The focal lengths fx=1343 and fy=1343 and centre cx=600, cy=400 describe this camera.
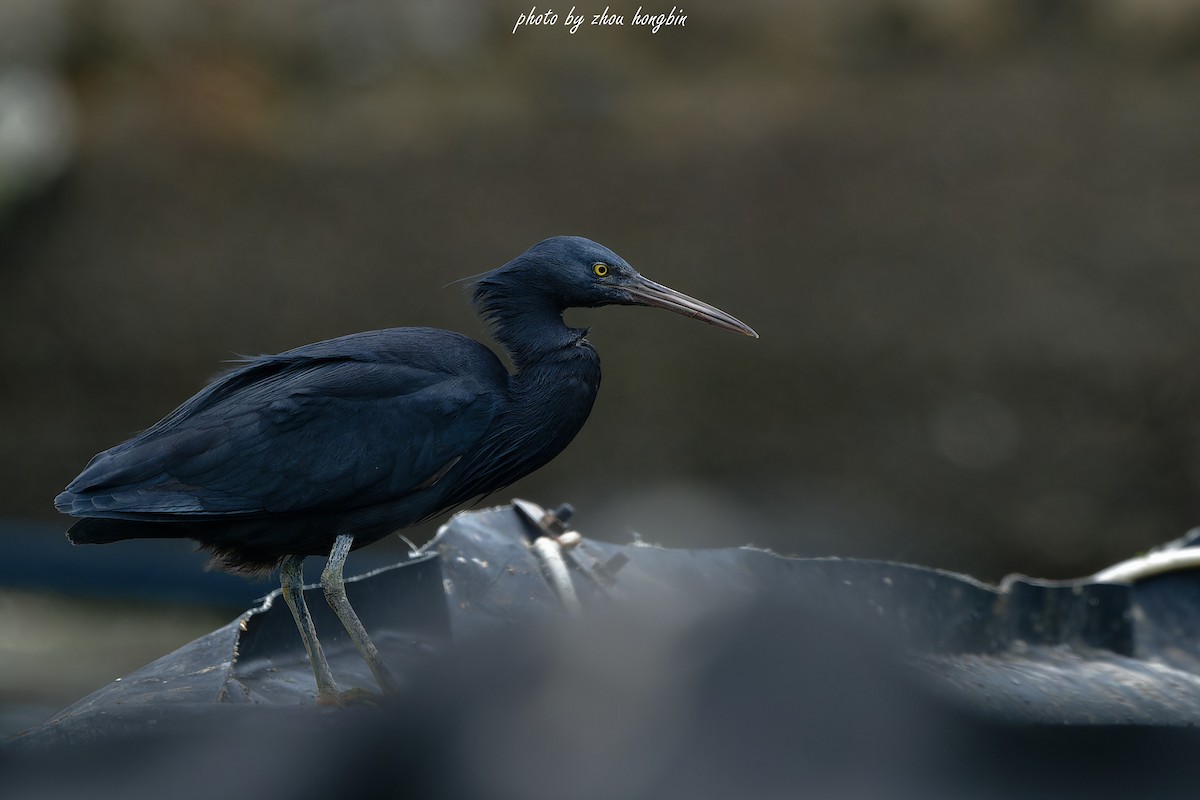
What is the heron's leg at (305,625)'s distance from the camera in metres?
2.80

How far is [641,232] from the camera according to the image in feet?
30.7

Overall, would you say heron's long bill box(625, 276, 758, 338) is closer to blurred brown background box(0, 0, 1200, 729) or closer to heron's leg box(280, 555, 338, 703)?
heron's leg box(280, 555, 338, 703)

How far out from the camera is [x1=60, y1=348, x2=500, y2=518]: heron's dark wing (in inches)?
114

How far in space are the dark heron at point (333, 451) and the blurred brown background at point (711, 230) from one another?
5683 millimetres

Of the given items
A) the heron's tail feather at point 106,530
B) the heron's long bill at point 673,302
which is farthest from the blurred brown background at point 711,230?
the heron's tail feather at point 106,530

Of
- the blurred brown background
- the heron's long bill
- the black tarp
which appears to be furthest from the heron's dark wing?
the blurred brown background

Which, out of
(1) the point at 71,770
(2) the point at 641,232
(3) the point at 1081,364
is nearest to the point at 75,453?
(2) the point at 641,232

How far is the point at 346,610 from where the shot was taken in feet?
9.73

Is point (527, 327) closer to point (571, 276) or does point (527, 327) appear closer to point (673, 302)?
point (571, 276)

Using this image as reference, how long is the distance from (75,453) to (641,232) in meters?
4.36

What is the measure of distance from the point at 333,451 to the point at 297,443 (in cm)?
8

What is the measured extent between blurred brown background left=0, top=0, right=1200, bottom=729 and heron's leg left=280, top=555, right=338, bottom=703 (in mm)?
5848

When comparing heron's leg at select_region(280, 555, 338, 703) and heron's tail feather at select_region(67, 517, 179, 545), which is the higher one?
heron's tail feather at select_region(67, 517, 179, 545)

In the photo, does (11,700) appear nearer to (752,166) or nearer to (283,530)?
(283,530)
